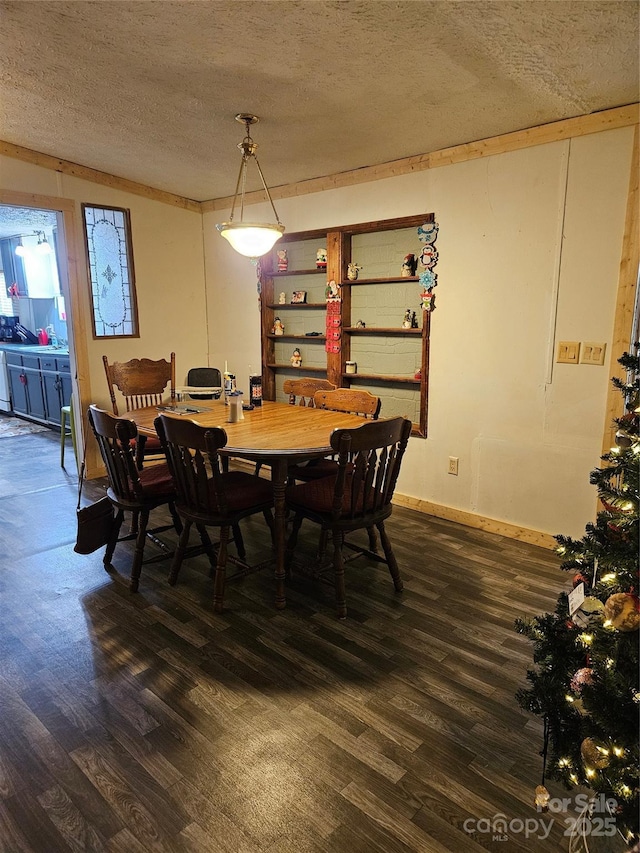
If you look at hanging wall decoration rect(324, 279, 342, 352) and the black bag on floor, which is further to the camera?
hanging wall decoration rect(324, 279, 342, 352)

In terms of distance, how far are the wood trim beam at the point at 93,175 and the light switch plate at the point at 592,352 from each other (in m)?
3.71

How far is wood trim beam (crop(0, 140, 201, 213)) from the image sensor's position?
382 cm

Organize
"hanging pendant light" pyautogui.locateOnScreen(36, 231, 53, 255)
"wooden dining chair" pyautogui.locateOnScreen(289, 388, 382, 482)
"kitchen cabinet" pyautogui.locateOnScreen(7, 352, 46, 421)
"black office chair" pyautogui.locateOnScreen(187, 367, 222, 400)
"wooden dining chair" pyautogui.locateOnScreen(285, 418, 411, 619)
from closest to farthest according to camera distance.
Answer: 1. "wooden dining chair" pyautogui.locateOnScreen(285, 418, 411, 619)
2. "wooden dining chair" pyautogui.locateOnScreen(289, 388, 382, 482)
3. "black office chair" pyautogui.locateOnScreen(187, 367, 222, 400)
4. "kitchen cabinet" pyautogui.locateOnScreen(7, 352, 46, 421)
5. "hanging pendant light" pyautogui.locateOnScreen(36, 231, 53, 255)

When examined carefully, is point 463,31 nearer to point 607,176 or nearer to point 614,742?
point 607,176

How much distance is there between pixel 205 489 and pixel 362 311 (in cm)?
229

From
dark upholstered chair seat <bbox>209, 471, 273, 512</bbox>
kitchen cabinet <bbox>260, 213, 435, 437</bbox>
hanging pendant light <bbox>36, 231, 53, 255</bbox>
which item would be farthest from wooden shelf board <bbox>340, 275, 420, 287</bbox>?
hanging pendant light <bbox>36, 231, 53, 255</bbox>

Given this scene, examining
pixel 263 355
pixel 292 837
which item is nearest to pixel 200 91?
pixel 263 355

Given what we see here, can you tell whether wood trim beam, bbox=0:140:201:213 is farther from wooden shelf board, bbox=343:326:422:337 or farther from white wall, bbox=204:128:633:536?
wooden shelf board, bbox=343:326:422:337

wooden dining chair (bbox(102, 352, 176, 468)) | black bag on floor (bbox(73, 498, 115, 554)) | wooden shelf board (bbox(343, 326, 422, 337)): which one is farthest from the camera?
wooden shelf board (bbox(343, 326, 422, 337))

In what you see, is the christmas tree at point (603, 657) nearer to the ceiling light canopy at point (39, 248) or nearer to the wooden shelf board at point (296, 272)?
the wooden shelf board at point (296, 272)

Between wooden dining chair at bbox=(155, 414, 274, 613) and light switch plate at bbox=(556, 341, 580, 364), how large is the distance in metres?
1.79

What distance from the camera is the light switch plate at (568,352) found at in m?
2.95

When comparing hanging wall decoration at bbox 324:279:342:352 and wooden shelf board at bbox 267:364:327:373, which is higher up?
hanging wall decoration at bbox 324:279:342:352

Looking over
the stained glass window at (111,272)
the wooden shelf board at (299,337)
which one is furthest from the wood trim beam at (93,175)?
the wooden shelf board at (299,337)
